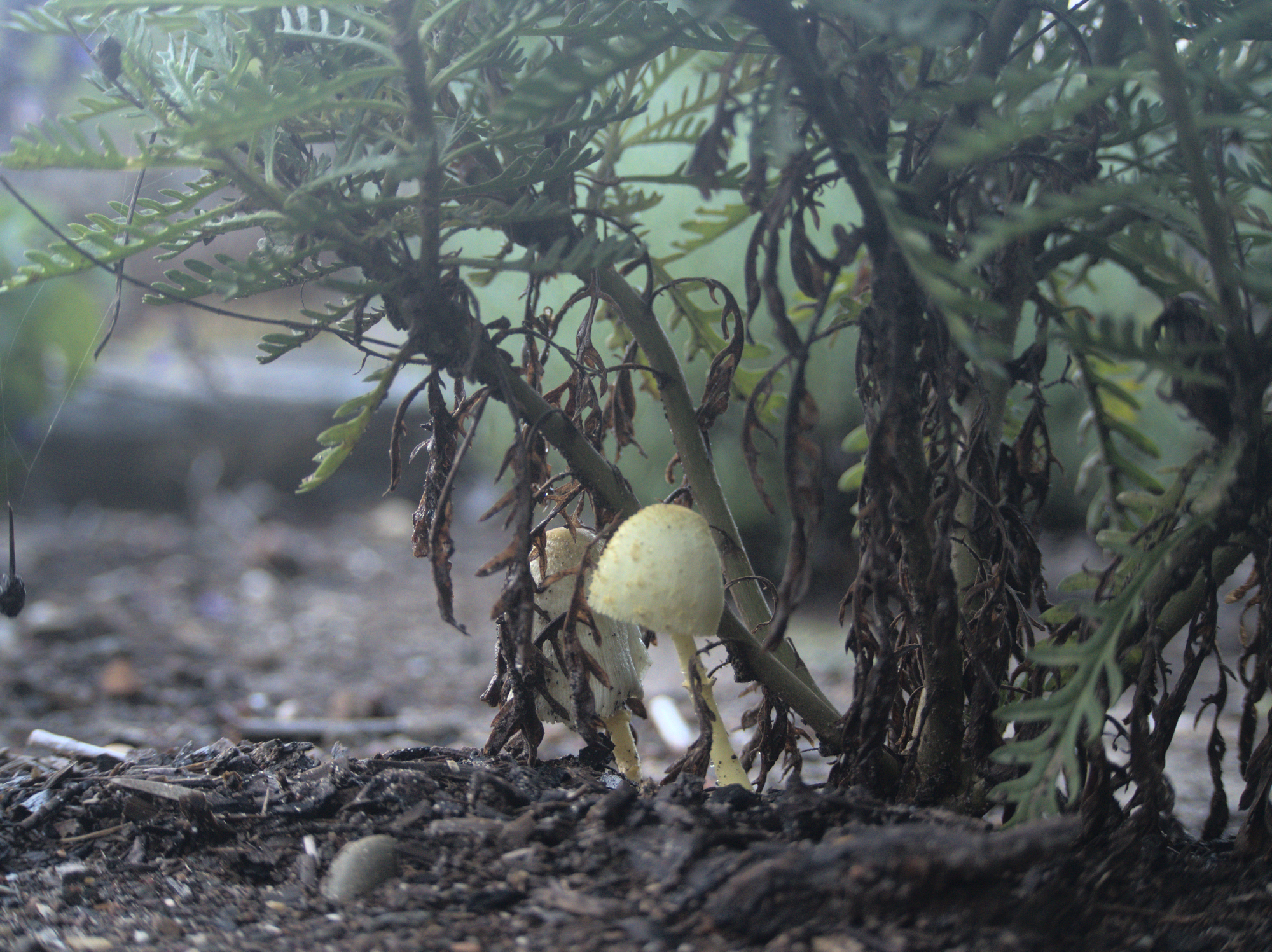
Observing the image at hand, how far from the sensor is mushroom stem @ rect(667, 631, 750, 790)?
928mm

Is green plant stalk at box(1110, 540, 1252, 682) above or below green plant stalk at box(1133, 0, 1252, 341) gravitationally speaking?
below

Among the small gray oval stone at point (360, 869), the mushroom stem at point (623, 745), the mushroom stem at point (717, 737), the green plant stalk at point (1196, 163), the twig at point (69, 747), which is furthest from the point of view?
the twig at point (69, 747)

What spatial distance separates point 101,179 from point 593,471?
7.26 meters

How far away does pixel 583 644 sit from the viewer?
1.04 metres

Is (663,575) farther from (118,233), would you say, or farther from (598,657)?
(118,233)

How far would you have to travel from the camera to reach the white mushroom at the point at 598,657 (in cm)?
103

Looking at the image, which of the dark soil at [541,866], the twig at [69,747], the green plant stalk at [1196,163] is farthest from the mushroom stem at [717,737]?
the twig at [69,747]

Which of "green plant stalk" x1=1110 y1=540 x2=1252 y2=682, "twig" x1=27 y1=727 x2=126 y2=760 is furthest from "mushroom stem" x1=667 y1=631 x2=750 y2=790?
"twig" x1=27 y1=727 x2=126 y2=760

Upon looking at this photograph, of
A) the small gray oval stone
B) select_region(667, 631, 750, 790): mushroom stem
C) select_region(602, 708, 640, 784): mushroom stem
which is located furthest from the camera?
select_region(602, 708, 640, 784): mushroom stem

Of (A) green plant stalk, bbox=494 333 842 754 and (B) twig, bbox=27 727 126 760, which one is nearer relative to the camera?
(A) green plant stalk, bbox=494 333 842 754

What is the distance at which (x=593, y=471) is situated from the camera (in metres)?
0.94

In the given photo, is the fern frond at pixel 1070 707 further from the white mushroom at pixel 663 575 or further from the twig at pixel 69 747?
the twig at pixel 69 747

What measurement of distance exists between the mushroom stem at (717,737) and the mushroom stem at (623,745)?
0.39ft

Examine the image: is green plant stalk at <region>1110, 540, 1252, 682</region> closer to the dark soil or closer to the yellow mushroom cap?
the dark soil
